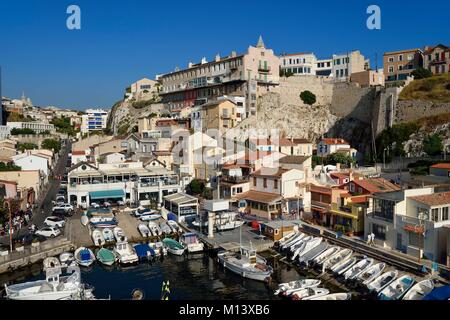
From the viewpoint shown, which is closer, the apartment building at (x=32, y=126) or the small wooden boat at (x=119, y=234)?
the small wooden boat at (x=119, y=234)

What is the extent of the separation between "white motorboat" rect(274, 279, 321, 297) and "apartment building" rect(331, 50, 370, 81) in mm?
51478

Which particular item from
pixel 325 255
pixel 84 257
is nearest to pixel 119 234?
pixel 84 257

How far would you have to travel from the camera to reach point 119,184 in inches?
1222

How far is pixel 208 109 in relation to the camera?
4728 centimetres

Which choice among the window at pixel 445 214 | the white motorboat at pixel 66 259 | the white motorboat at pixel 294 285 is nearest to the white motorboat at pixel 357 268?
the white motorboat at pixel 294 285

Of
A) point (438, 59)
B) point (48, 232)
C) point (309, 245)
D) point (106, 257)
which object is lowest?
point (106, 257)

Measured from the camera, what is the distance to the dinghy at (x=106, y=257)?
774 inches

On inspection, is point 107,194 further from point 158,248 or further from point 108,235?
point 158,248

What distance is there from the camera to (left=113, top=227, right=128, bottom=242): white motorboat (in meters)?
22.5

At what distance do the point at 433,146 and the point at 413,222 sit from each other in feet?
65.1

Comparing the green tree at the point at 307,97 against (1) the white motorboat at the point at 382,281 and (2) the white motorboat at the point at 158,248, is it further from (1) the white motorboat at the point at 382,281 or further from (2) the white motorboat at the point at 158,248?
(1) the white motorboat at the point at 382,281

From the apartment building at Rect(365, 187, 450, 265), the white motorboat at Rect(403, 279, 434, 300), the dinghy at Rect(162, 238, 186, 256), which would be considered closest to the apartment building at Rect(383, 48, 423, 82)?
the apartment building at Rect(365, 187, 450, 265)

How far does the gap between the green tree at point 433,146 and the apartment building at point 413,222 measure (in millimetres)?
16501
